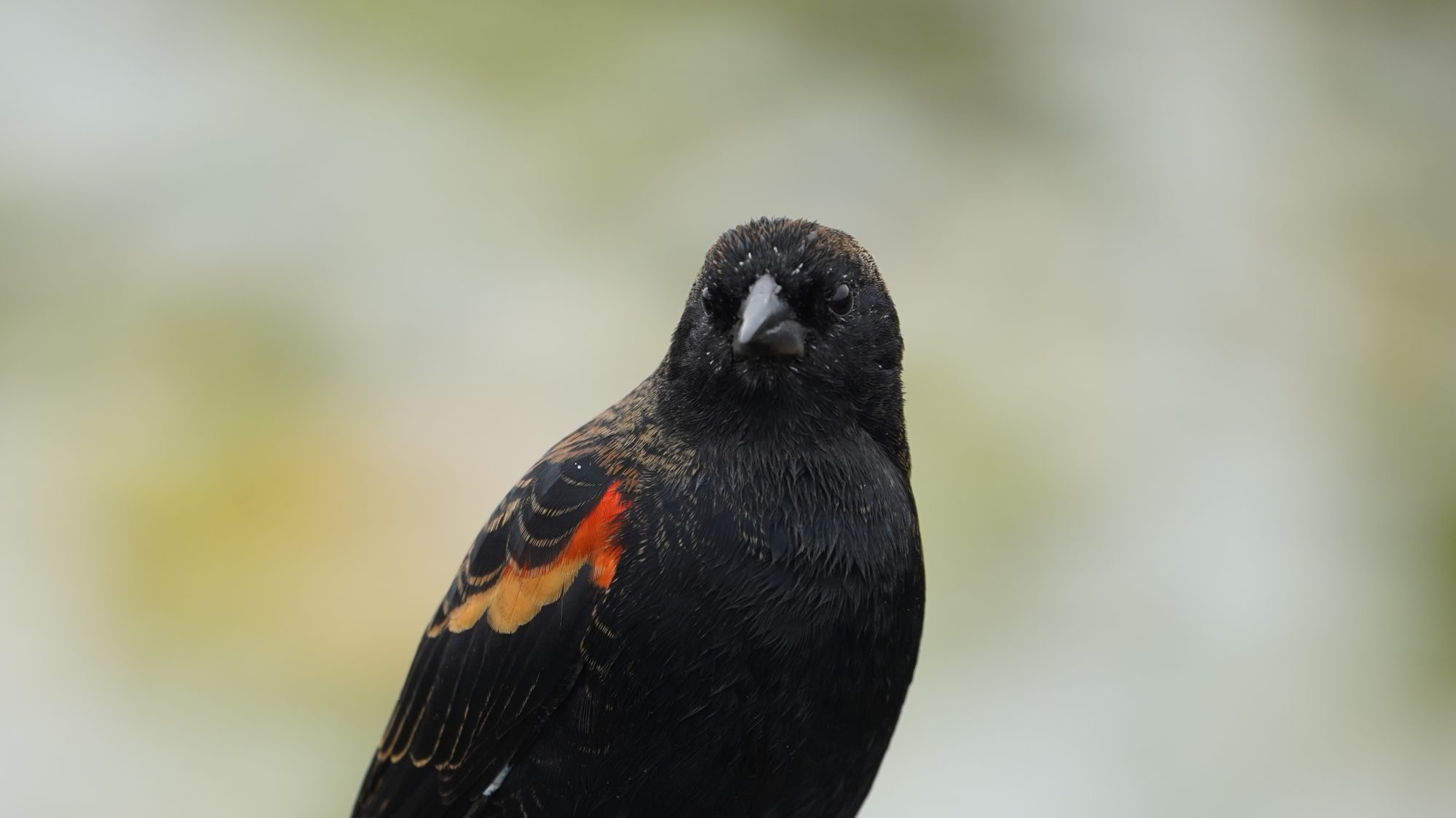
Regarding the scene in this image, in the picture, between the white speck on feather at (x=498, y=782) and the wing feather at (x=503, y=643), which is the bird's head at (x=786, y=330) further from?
the white speck on feather at (x=498, y=782)

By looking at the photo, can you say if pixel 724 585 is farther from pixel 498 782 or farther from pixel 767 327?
pixel 498 782

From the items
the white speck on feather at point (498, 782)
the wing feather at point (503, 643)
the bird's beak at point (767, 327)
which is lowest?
the white speck on feather at point (498, 782)

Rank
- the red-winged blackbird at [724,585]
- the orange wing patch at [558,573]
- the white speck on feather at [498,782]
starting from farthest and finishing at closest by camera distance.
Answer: the white speck on feather at [498,782] → the orange wing patch at [558,573] → the red-winged blackbird at [724,585]

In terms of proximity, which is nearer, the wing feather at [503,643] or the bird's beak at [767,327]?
the bird's beak at [767,327]

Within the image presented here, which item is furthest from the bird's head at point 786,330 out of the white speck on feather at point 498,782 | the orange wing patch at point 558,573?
the white speck on feather at point 498,782

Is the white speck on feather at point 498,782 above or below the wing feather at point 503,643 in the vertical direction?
below

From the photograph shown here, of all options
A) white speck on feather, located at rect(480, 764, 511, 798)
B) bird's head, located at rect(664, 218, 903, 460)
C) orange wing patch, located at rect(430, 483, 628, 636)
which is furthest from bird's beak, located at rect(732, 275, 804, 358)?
white speck on feather, located at rect(480, 764, 511, 798)

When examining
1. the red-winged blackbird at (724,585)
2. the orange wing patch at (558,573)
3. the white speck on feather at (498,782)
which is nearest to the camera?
A: the red-winged blackbird at (724,585)

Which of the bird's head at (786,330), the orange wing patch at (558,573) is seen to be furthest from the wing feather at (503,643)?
the bird's head at (786,330)
